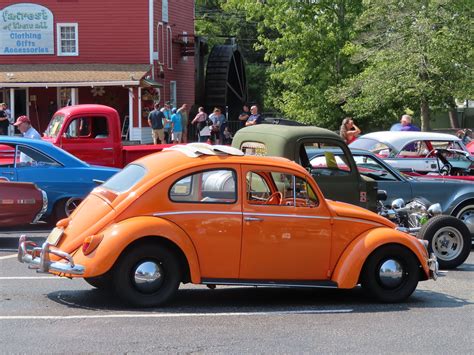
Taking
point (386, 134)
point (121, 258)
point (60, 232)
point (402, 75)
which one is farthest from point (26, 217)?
point (402, 75)

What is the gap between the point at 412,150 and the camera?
56.3 ft

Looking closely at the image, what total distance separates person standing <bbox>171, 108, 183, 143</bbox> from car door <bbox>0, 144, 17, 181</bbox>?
17.7 metres

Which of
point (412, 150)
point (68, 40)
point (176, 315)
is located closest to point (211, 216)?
point (176, 315)

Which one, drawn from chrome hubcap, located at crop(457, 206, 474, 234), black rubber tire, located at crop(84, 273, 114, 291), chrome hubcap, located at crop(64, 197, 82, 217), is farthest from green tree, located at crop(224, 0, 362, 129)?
black rubber tire, located at crop(84, 273, 114, 291)

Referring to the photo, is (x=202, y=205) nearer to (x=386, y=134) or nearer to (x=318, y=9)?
(x=386, y=134)

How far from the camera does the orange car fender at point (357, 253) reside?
816 cm

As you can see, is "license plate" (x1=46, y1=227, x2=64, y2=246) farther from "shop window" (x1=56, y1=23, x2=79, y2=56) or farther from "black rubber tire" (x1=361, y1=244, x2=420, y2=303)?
"shop window" (x1=56, y1=23, x2=79, y2=56)

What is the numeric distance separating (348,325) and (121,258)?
215 cm

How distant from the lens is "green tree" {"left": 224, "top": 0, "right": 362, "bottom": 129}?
35.8 metres

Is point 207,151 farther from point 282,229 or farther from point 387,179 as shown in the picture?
point 387,179

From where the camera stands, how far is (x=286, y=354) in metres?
6.47

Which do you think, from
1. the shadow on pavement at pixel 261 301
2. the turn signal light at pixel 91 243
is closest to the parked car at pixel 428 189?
the shadow on pavement at pixel 261 301

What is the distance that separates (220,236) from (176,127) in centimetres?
2467

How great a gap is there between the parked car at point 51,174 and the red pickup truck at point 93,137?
3377mm
